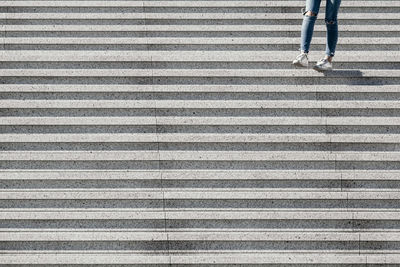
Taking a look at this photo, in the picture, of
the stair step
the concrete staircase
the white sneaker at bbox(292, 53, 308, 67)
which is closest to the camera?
the concrete staircase

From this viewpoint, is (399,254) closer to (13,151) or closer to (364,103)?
(364,103)

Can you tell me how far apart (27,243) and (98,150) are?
4.13 ft

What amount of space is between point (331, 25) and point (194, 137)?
6.76 ft

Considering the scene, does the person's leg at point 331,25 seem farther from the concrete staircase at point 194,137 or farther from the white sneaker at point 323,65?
the concrete staircase at point 194,137

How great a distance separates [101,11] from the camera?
21.4 feet

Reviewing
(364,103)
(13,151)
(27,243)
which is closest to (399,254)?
(364,103)

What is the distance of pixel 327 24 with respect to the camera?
582cm

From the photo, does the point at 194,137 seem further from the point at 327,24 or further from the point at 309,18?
the point at 327,24

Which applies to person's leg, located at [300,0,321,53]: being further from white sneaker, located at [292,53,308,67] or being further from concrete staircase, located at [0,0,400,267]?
concrete staircase, located at [0,0,400,267]

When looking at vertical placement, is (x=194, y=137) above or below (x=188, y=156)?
above

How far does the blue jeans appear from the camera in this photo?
18.8 ft

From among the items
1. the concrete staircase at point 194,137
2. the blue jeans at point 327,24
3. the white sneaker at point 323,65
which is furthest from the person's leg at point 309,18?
the concrete staircase at point 194,137

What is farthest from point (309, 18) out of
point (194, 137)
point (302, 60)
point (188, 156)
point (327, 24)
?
point (188, 156)

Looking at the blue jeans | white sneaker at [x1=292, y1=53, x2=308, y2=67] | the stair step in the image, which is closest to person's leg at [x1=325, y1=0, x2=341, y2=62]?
the blue jeans
